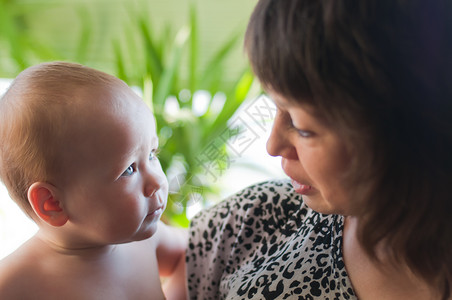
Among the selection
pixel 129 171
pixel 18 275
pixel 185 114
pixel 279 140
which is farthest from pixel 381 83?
pixel 185 114

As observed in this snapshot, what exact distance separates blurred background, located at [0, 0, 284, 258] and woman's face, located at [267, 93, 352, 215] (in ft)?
1.70

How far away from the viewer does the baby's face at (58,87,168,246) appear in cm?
90

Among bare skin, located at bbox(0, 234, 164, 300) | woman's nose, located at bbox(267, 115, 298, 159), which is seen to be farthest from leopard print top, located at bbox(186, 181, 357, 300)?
woman's nose, located at bbox(267, 115, 298, 159)

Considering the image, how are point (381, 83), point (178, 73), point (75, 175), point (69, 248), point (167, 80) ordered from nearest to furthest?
point (381, 83) → point (75, 175) → point (69, 248) → point (167, 80) → point (178, 73)

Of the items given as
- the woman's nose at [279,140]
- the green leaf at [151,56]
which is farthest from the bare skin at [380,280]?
the green leaf at [151,56]

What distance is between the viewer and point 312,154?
751 mm

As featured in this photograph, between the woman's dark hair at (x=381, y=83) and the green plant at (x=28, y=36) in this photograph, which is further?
the green plant at (x=28, y=36)

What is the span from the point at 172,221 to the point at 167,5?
1.22 metres

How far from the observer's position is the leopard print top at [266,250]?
0.91 meters

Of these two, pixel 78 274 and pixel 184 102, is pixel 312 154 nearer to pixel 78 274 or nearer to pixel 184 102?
pixel 78 274

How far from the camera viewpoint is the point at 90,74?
3.07 feet

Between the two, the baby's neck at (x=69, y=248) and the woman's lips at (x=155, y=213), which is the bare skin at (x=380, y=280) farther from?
the baby's neck at (x=69, y=248)

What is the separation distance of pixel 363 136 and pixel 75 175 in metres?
0.51

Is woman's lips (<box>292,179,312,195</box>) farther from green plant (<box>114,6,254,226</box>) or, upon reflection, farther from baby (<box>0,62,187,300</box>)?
green plant (<box>114,6,254,226</box>)
